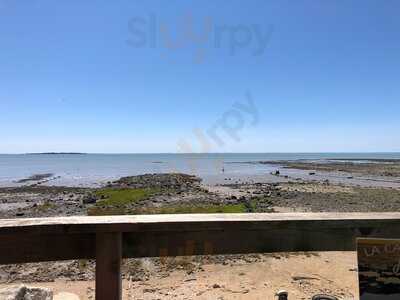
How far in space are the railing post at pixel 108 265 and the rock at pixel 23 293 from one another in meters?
0.79

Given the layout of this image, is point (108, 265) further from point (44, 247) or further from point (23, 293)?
point (23, 293)

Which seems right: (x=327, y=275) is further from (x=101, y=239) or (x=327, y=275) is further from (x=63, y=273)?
→ (x=101, y=239)

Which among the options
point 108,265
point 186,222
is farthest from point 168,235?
point 108,265

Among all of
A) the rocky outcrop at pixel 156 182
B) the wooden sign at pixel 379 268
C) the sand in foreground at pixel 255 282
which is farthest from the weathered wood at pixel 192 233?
the rocky outcrop at pixel 156 182

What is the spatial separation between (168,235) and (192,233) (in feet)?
0.44

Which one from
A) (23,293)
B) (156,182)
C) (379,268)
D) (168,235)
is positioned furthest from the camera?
(156,182)

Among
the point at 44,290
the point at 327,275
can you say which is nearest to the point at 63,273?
the point at 327,275

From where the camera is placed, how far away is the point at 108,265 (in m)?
2.05

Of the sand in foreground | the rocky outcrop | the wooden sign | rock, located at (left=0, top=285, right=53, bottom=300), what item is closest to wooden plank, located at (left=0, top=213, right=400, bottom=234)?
the wooden sign

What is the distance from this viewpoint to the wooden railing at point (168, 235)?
2025 millimetres

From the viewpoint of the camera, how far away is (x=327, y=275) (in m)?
7.75

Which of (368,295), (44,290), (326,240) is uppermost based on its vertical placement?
(326,240)

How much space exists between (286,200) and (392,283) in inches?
988

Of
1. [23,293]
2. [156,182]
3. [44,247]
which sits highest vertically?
[44,247]
